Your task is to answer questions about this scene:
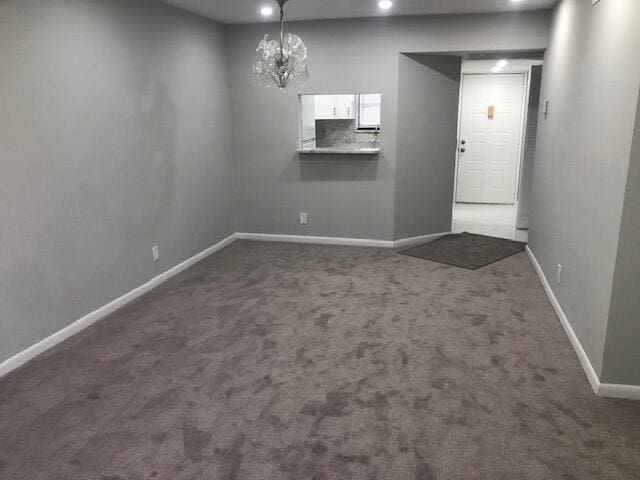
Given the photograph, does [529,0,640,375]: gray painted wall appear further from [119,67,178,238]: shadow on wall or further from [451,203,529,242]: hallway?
[119,67,178,238]: shadow on wall

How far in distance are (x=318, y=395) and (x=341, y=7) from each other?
365cm

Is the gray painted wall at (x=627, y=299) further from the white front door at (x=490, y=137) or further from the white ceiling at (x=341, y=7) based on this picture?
the white front door at (x=490, y=137)

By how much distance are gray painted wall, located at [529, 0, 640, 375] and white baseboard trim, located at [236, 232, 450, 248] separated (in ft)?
5.27

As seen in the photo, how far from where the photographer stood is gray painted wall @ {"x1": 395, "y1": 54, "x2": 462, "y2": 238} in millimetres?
5422

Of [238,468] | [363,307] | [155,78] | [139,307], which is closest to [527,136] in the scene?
[363,307]

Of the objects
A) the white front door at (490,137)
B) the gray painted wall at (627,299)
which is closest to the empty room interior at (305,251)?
the gray painted wall at (627,299)

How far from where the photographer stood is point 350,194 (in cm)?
573

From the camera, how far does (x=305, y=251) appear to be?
5621 millimetres

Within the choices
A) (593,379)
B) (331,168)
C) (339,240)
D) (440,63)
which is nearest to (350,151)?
(331,168)

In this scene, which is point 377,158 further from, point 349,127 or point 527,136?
point 527,136

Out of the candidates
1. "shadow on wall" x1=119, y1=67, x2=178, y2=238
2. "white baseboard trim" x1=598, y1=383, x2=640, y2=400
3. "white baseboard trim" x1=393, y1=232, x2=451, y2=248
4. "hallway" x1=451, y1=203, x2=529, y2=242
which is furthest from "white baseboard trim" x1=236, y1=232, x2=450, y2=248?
"white baseboard trim" x1=598, y1=383, x2=640, y2=400

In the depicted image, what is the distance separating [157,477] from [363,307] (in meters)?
2.17

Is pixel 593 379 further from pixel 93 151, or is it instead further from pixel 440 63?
pixel 440 63

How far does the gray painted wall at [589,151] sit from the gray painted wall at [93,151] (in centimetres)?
333
